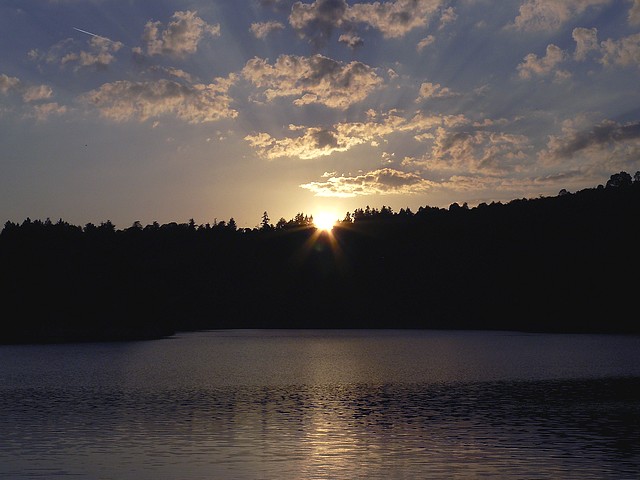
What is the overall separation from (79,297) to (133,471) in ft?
554

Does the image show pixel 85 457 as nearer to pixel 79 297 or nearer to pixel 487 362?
pixel 487 362

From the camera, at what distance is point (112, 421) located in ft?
132

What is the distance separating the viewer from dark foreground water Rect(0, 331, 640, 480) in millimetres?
28438

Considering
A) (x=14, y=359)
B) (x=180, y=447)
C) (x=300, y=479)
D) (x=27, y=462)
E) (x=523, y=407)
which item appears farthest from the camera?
(x=14, y=359)

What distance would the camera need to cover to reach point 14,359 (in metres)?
89.6

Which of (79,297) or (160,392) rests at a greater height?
(79,297)

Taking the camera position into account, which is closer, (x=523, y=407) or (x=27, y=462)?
(x=27, y=462)

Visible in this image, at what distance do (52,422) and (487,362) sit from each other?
179 ft

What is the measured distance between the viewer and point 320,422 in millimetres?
40062

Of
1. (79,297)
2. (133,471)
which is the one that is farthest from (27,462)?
(79,297)

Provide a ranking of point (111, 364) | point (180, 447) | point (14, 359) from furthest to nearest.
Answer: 1. point (14, 359)
2. point (111, 364)
3. point (180, 447)

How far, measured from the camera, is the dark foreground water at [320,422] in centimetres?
2844

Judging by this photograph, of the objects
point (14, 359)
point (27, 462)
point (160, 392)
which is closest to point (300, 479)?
point (27, 462)

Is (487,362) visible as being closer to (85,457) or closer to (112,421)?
(112,421)
